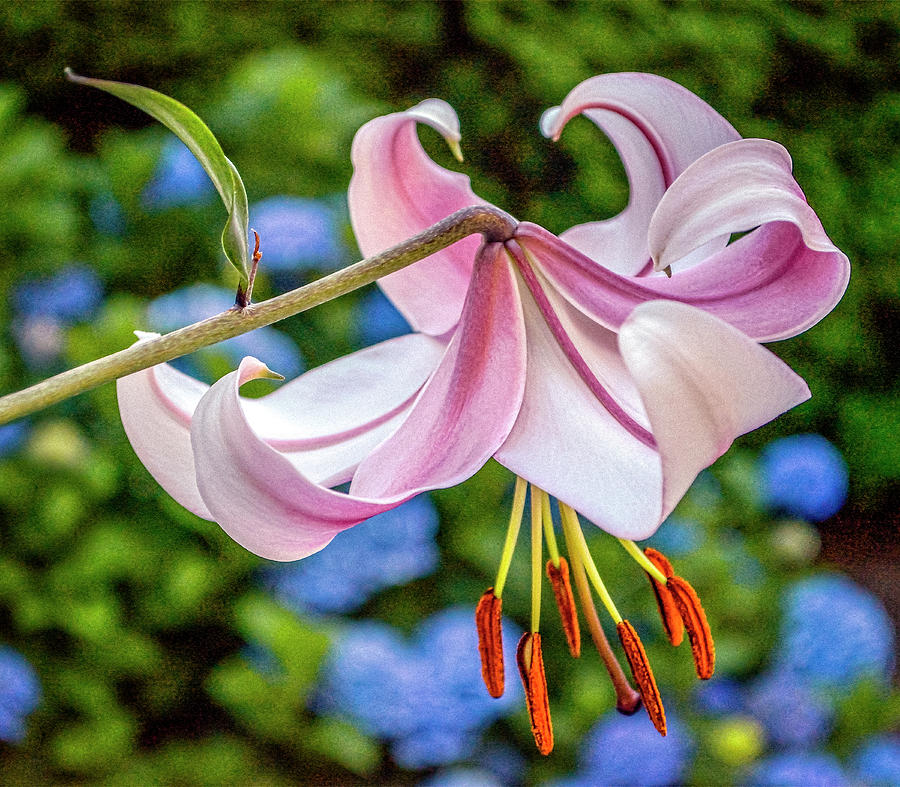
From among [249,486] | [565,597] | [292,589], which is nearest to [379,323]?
[292,589]

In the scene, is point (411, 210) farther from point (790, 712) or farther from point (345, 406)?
point (790, 712)

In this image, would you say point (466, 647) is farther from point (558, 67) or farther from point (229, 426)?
point (558, 67)

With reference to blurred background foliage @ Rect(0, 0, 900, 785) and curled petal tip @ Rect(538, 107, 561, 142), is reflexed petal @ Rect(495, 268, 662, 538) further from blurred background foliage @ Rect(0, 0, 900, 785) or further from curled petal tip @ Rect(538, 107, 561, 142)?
blurred background foliage @ Rect(0, 0, 900, 785)

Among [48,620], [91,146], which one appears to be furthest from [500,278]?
[91,146]

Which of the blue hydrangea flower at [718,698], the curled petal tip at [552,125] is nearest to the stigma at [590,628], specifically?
the curled petal tip at [552,125]

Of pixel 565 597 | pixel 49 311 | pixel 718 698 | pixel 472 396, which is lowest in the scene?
pixel 718 698
